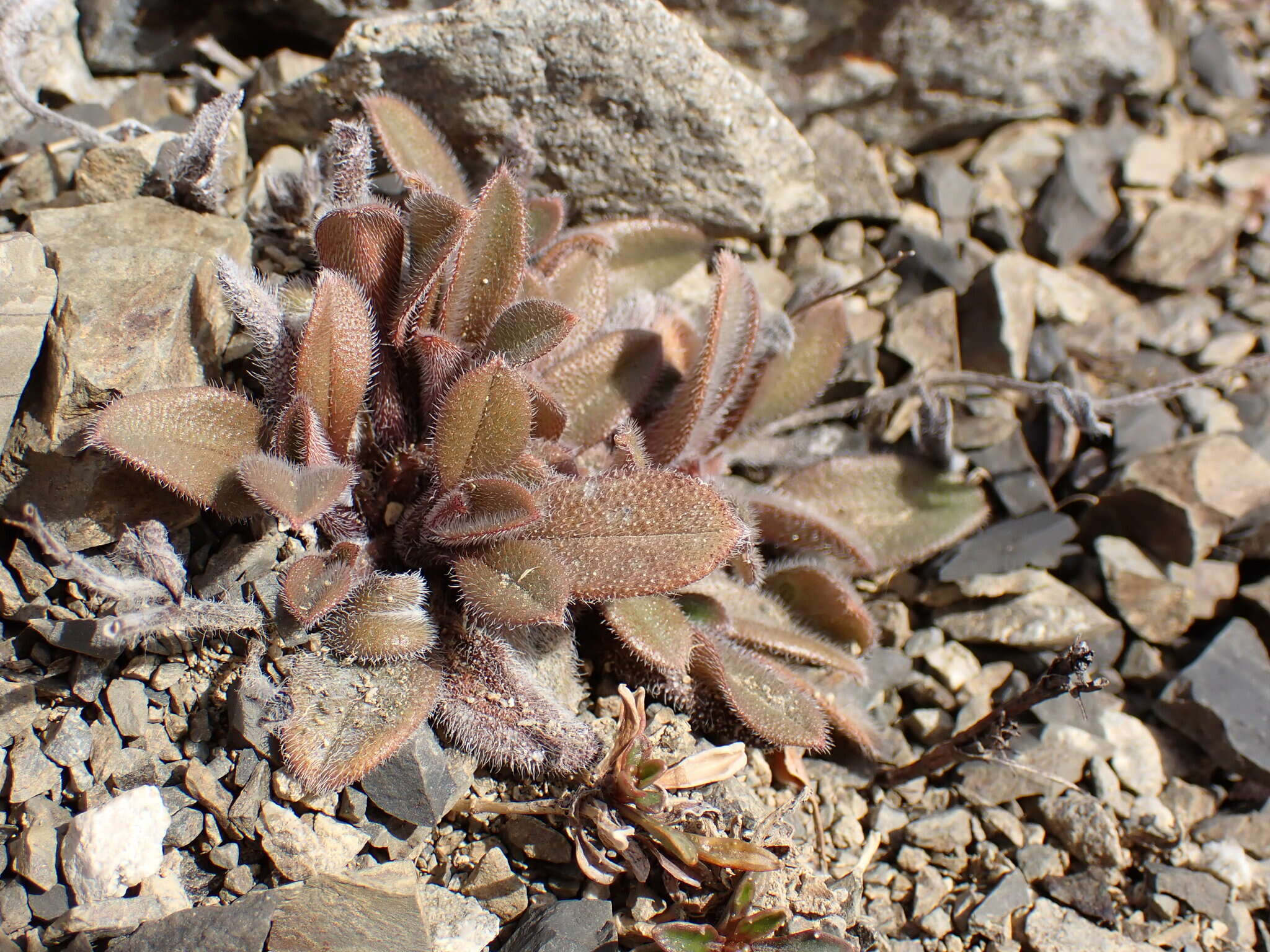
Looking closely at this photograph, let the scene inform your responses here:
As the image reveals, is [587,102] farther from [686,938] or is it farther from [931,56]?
[686,938]

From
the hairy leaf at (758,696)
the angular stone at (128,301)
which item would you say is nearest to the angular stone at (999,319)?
the hairy leaf at (758,696)

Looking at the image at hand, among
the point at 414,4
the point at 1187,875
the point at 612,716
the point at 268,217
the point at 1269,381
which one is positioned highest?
the point at 414,4

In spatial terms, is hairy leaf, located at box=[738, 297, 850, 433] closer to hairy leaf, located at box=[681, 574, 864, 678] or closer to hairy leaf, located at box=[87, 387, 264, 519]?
hairy leaf, located at box=[681, 574, 864, 678]

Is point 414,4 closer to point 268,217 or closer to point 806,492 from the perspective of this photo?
point 268,217

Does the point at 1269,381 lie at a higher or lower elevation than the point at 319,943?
higher

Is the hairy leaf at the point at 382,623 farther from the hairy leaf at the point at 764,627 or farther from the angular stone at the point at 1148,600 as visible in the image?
the angular stone at the point at 1148,600

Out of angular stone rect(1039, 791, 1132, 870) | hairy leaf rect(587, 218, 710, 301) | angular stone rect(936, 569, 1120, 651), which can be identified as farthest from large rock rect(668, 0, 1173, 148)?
angular stone rect(1039, 791, 1132, 870)

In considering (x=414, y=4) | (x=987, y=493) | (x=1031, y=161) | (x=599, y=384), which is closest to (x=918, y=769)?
(x=987, y=493)
